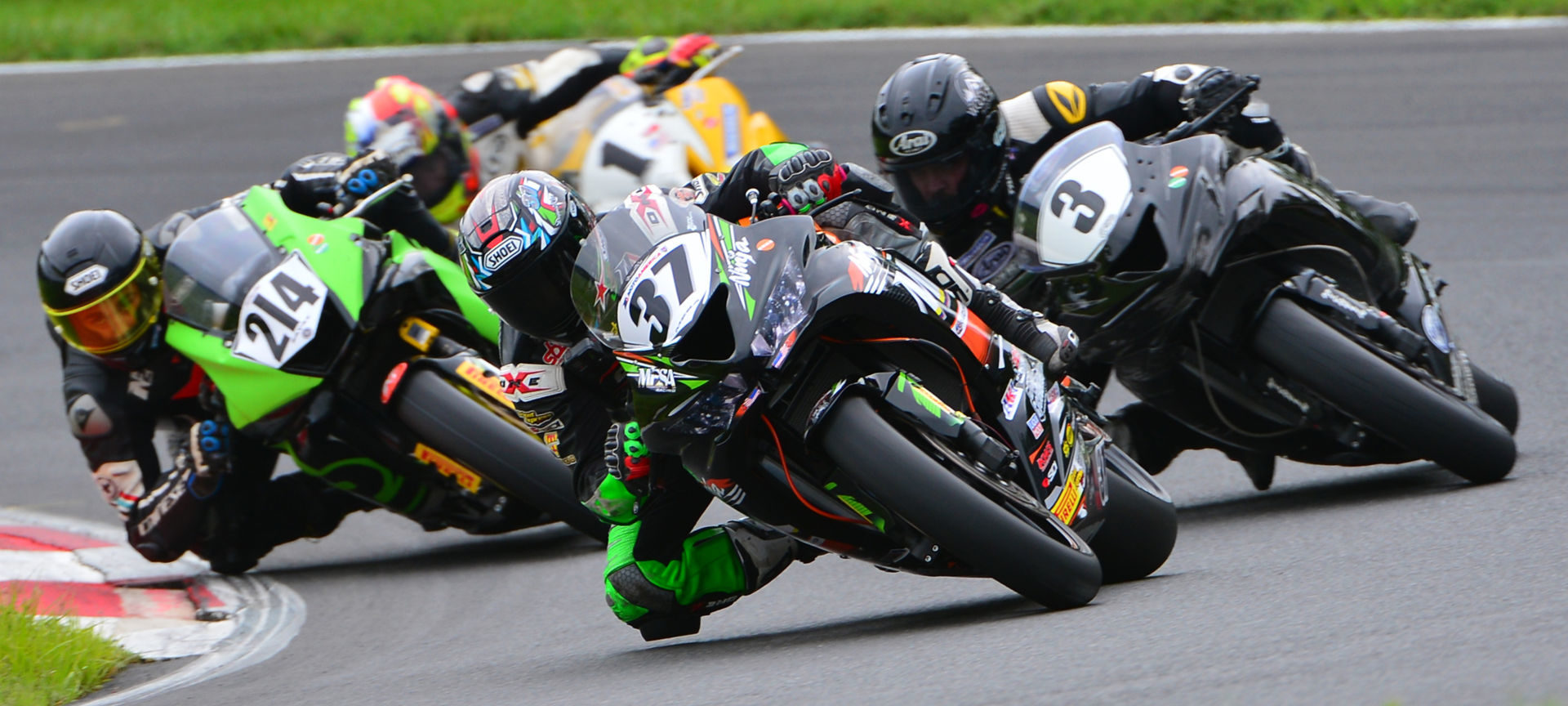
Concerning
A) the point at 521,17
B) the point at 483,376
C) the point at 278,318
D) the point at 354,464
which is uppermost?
the point at 278,318

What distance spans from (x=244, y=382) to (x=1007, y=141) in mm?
2535

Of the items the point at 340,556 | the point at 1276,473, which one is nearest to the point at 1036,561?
the point at 1276,473

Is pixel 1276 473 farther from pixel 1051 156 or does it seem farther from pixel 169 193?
pixel 169 193

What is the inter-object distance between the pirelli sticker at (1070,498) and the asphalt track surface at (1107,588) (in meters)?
0.22

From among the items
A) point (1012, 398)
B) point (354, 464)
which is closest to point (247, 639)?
point (354, 464)

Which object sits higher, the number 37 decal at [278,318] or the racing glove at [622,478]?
the racing glove at [622,478]

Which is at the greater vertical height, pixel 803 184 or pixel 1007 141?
pixel 803 184

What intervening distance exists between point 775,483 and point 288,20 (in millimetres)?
11450

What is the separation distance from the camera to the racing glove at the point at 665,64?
9047 millimetres

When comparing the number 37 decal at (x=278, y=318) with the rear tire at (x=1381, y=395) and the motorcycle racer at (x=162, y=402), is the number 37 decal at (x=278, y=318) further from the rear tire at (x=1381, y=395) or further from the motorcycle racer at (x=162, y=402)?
the rear tire at (x=1381, y=395)

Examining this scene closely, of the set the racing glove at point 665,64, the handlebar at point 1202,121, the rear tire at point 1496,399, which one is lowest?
the racing glove at point 665,64

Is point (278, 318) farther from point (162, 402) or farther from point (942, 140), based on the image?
point (942, 140)

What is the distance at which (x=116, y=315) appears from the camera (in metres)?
Result: 6.00

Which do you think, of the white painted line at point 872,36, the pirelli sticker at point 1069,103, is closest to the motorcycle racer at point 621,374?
the pirelli sticker at point 1069,103
